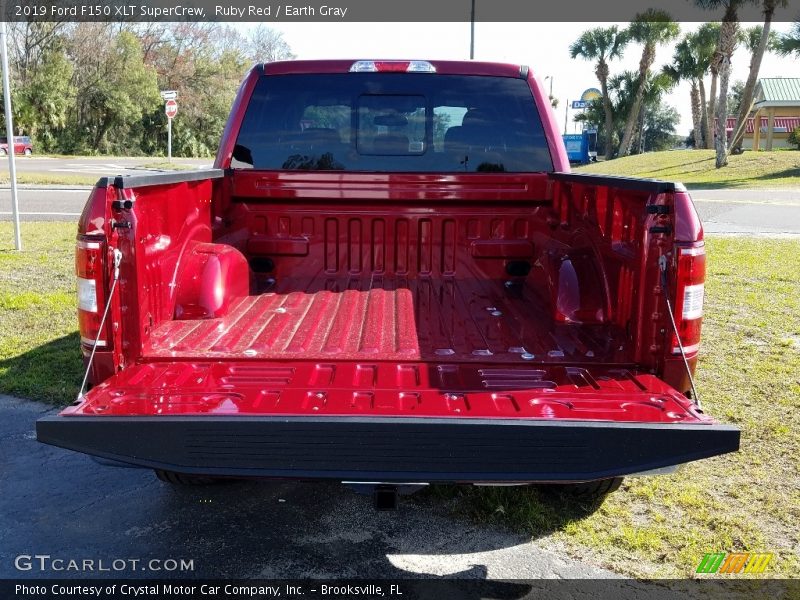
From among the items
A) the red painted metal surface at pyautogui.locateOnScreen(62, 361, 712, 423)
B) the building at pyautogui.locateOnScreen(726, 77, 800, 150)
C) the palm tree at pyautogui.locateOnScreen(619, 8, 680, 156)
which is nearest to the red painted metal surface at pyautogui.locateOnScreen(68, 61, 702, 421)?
the red painted metal surface at pyautogui.locateOnScreen(62, 361, 712, 423)

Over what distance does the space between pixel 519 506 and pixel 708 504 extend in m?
0.96

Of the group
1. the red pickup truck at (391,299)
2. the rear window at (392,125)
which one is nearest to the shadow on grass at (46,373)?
the red pickup truck at (391,299)

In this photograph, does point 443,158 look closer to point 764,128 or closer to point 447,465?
point 447,465

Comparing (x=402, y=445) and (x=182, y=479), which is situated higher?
(x=402, y=445)

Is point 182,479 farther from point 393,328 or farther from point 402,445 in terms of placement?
point 402,445

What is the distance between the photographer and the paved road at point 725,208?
44.9 feet

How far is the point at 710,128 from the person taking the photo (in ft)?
138

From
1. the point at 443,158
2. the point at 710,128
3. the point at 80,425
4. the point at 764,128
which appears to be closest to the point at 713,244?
the point at 443,158

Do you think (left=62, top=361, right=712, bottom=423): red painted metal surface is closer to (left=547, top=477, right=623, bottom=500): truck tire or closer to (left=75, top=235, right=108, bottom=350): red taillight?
(left=75, top=235, right=108, bottom=350): red taillight

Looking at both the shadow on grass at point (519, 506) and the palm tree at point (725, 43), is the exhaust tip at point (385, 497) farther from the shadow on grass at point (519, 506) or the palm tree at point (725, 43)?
the palm tree at point (725, 43)

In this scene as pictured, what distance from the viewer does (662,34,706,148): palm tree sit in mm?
45156

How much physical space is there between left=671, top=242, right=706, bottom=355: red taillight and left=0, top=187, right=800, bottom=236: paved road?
11.3 m

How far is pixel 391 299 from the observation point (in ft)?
13.2

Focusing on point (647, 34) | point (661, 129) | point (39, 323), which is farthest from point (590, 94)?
point (39, 323)
